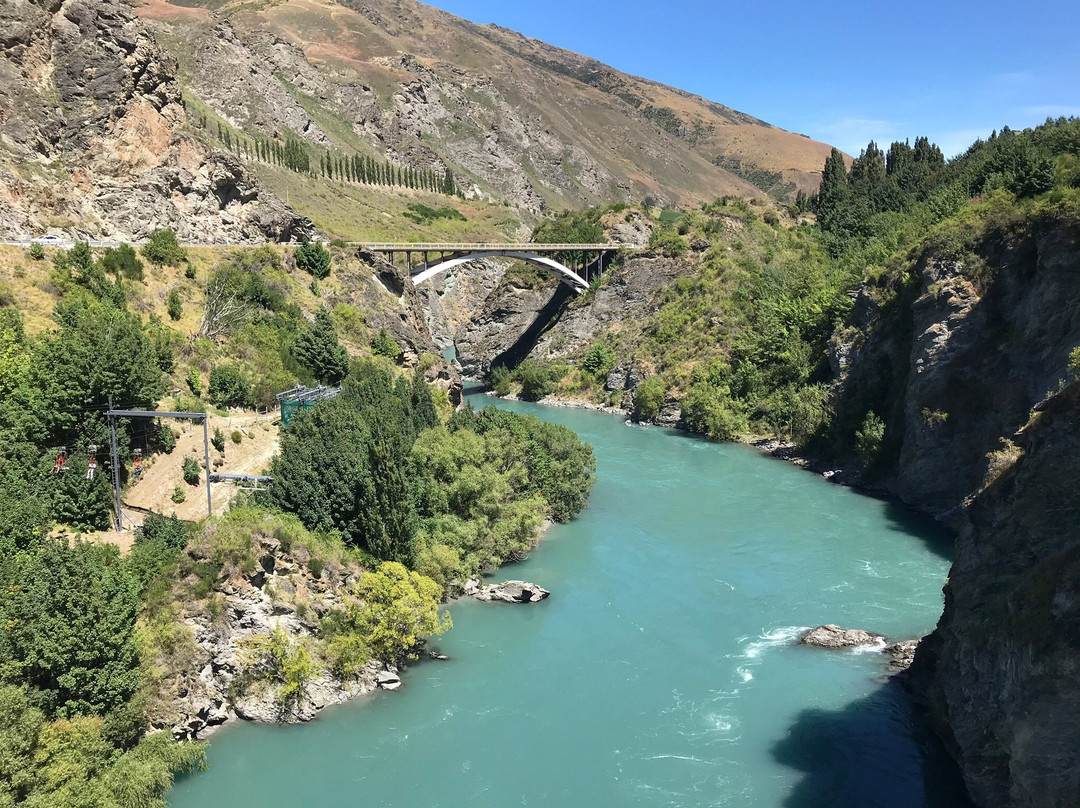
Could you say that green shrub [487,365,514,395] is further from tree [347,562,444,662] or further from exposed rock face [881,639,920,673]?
exposed rock face [881,639,920,673]

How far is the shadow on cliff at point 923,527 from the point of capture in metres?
29.8

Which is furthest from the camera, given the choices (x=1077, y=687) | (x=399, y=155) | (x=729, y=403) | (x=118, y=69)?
(x=399, y=155)

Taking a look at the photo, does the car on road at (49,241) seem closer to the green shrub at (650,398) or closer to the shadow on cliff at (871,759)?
the shadow on cliff at (871,759)

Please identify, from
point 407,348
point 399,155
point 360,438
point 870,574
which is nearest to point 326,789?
point 360,438

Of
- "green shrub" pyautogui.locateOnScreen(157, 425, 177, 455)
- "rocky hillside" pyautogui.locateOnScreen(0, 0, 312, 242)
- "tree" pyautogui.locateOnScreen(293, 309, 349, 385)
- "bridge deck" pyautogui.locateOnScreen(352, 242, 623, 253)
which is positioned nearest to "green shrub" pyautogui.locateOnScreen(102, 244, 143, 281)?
"rocky hillside" pyautogui.locateOnScreen(0, 0, 312, 242)

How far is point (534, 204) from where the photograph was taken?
128 meters

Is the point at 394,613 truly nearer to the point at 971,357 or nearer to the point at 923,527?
the point at 923,527

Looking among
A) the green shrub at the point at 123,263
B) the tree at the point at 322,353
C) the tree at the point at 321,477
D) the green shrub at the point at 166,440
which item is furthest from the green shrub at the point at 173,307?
the tree at the point at 321,477

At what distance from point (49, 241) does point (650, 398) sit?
1404 inches

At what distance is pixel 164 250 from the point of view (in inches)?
1299

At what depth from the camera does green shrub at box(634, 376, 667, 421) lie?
5359 centimetres

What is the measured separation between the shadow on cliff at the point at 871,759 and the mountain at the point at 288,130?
32.6 metres

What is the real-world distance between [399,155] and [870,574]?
4123 inches

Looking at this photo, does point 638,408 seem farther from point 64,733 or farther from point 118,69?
point 64,733
